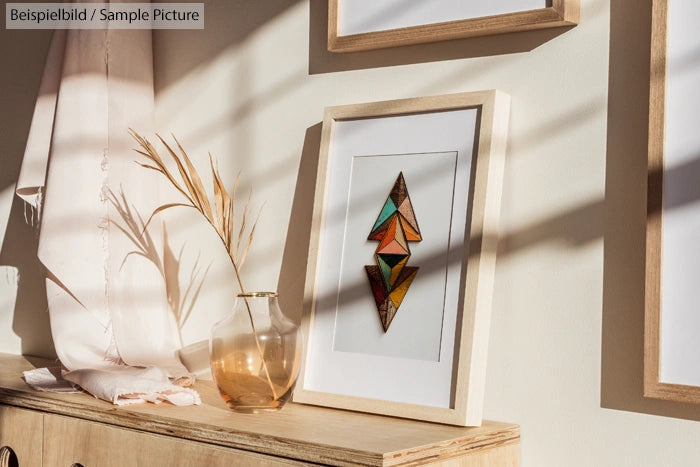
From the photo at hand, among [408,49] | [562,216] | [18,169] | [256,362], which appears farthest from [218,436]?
[18,169]

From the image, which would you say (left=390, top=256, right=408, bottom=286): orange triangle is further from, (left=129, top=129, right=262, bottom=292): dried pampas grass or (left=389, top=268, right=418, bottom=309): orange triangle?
(left=129, top=129, right=262, bottom=292): dried pampas grass

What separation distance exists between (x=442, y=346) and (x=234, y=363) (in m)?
0.39

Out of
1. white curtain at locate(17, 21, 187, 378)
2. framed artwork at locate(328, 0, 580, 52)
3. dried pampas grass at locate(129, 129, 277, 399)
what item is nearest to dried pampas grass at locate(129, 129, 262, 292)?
dried pampas grass at locate(129, 129, 277, 399)

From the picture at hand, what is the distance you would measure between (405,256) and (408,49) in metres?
0.41

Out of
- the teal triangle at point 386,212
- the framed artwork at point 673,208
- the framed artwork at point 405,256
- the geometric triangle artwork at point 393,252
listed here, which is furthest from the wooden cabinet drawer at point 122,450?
the framed artwork at point 673,208

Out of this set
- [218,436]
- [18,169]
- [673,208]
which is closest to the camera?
[673,208]

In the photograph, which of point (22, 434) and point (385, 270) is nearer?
point (385, 270)

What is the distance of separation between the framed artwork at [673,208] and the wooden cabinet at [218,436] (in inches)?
12.3

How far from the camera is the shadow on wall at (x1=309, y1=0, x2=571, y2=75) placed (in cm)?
166

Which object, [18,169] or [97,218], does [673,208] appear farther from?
[18,169]

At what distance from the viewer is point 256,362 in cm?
173

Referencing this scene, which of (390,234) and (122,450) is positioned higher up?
(390,234)

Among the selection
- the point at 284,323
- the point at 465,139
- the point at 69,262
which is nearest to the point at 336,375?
the point at 284,323

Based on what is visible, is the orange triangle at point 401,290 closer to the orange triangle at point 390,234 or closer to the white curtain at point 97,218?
the orange triangle at point 390,234
